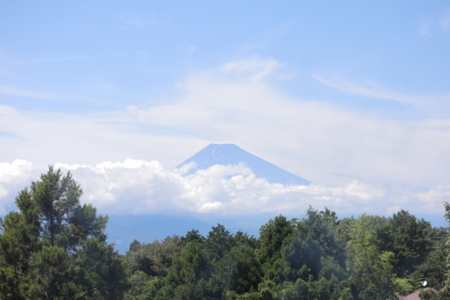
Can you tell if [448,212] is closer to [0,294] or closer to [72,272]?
[72,272]

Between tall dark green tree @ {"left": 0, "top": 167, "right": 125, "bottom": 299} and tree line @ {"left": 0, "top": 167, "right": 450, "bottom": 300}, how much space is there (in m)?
0.05

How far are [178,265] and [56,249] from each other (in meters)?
12.0

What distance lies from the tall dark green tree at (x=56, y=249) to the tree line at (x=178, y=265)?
0.05m

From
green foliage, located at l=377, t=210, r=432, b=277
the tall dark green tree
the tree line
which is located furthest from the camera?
green foliage, located at l=377, t=210, r=432, b=277

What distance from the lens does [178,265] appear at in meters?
31.3

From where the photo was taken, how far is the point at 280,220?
32.1m

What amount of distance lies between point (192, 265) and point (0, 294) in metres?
13.0

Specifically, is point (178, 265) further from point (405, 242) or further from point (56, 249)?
point (405, 242)

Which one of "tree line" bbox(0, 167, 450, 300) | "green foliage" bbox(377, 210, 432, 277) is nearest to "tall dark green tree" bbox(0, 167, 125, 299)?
"tree line" bbox(0, 167, 450, 300)

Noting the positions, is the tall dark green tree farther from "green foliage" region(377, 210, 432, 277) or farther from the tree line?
"green foliage" region(377, 210, 432, 277)

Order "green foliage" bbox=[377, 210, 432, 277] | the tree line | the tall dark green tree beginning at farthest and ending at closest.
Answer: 1. "green foliage" bbox=[377, 210, 432, 277]
2. the tree line
3. the tall dark green tree

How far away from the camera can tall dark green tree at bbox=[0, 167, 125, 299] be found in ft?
70.1

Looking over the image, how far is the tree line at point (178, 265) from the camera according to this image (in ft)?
72.1

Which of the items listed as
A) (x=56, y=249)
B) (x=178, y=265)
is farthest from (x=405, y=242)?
(x=56, y=249)
